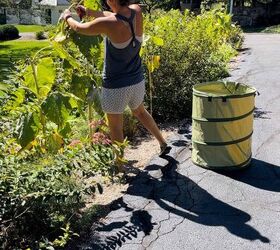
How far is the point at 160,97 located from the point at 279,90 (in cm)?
295

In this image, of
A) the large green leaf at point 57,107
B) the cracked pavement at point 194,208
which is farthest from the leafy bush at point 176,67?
→ the large green leaf at point 57,107

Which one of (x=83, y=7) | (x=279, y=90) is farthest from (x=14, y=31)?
(x=83, y=7)

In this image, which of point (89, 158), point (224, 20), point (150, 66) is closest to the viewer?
point (89, 158)

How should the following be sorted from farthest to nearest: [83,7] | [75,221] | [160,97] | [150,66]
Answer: [160,97], [150,66], [83,7], [75,221]

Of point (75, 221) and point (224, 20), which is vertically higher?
point (224, 20)

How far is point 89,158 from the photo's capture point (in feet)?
10.9

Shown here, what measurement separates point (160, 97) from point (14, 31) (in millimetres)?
29268

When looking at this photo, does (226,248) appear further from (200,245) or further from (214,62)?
(214,62)

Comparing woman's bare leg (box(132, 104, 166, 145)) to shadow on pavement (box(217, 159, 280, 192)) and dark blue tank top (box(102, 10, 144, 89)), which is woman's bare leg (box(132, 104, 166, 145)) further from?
shadow on pavement (box(217, 159, 280, 192))

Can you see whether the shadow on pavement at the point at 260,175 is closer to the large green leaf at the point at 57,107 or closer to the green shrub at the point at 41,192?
the green shrub at the point at 41,192

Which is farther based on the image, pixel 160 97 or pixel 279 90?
pixel 279 90

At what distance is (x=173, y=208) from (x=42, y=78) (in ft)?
5.16

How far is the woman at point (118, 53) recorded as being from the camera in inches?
156

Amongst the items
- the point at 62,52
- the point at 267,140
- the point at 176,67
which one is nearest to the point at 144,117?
the point at 62,52
